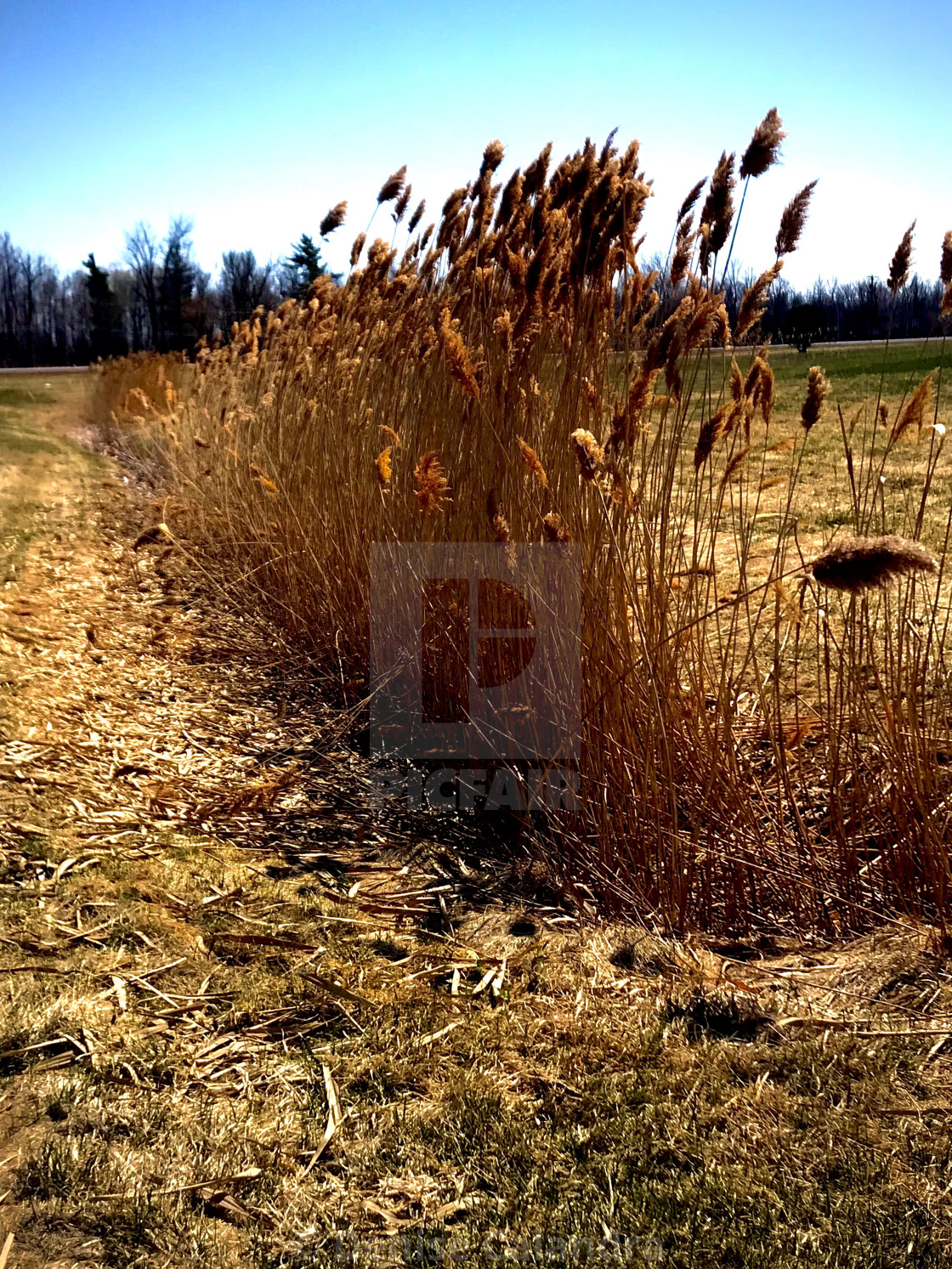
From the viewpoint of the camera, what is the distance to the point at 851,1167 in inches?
55.2

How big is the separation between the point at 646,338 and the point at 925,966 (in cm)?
151

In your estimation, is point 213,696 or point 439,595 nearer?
point 439,595

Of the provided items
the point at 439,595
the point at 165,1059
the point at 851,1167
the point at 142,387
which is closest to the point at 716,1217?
the point at 851,1167

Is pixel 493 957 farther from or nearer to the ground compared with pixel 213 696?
nearer to the ground

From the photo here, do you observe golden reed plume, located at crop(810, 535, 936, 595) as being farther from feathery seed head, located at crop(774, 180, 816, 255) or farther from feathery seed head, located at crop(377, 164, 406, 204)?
feathery seed head, located at crop(377, 164, 406, 204)

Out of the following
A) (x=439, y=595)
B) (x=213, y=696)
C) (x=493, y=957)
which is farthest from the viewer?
(x=213, y=696)

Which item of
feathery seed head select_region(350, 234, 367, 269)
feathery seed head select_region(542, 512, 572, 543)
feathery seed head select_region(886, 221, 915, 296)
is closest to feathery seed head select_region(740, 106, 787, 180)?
feathery seed head select_region(886, 221, 915, 296)

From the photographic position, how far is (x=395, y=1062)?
1665mm

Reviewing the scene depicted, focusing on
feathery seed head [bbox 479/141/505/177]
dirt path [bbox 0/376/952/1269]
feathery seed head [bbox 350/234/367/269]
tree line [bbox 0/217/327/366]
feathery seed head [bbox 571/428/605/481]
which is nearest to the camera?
dirt path [bbox 0/376/952/1269]

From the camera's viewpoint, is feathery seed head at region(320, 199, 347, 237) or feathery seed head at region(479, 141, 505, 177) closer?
feathery seed head at region(479, 141, 505, 177)

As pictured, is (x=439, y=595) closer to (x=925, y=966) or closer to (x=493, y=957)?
(x=493, y=957)

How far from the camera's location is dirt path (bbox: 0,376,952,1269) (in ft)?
4.38

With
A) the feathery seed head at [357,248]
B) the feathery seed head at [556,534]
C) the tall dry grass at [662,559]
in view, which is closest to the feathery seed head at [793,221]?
the tall dry grass at [662,559]

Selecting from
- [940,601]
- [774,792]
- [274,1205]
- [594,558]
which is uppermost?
[594,558]
